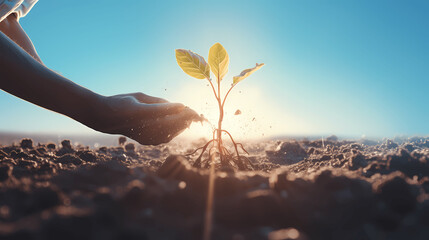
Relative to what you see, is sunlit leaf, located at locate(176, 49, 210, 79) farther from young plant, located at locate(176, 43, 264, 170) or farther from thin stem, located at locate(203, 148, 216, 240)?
thin stem, located at locate(203, 148, 216, 240)

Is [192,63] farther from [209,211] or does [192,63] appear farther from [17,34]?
[17,34]

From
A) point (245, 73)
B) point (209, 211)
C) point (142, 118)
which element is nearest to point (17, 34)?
point (142, 118)

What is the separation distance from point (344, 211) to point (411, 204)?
25 cm

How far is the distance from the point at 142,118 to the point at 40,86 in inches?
28.0

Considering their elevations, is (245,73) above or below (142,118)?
above

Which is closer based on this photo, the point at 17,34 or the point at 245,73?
the point at 245,73

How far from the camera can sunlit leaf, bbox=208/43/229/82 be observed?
2197 millimetres

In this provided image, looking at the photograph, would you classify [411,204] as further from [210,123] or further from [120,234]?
[210,123]

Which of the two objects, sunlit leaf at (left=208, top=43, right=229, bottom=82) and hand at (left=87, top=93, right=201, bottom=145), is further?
sunlit leaf at (left=208, top=43, right=229, bottom=82)

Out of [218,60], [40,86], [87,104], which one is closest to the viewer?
[40,86]

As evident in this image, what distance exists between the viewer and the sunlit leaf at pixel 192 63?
2.30 meters

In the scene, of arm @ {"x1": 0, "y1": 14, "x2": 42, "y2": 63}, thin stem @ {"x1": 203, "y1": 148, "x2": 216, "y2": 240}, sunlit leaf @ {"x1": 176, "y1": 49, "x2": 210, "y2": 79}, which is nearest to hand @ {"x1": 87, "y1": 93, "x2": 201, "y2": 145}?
sunlit leaf @ {"x1": 176, "y1": 49, "x2": 210, "y2": 79}

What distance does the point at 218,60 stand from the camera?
2.23 metres

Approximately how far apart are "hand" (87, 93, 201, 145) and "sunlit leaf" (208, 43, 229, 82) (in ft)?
1.52
